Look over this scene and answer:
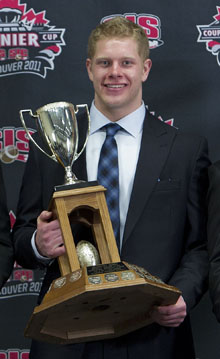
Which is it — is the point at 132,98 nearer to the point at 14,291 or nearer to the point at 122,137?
the point at 122,137

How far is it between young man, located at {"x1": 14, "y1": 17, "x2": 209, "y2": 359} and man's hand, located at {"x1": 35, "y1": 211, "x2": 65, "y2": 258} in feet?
0.15

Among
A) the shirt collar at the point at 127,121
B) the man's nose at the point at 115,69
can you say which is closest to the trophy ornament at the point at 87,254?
the shirt collar at the point at 127,121

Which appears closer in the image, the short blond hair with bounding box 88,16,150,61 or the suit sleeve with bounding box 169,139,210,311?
the suit sleeve with bounding box 169,139,210,311

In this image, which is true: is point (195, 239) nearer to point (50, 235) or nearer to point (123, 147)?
point (123, 147)

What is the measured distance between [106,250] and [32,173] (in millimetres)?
417

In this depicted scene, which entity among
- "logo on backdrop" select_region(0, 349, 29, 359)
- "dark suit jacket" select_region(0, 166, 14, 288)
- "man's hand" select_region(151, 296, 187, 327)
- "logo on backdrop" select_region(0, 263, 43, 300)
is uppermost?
"dark suit jacket" select_region(0, 166, 14, 288)

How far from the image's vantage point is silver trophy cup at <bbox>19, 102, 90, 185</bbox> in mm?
2080

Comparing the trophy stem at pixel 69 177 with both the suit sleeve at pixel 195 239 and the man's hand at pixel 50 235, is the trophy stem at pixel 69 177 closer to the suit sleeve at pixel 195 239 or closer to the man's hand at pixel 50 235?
the man's hand at pixel 50 235

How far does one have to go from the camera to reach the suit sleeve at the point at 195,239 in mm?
2090

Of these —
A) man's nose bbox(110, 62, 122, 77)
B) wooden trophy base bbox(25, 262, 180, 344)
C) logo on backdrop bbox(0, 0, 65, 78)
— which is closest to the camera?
wooden trophy base bbox(25, 262, 180, 344)

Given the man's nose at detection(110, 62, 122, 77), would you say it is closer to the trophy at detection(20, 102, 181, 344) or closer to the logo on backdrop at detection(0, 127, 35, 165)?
the trophy at detection(20, 102, 181, 344)

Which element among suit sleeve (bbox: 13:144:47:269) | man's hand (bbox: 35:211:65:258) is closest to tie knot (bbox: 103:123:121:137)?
suit sleeve (bbox: 13:144:47:269)

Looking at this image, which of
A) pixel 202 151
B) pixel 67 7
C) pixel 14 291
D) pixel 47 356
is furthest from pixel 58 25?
pixel 47 356

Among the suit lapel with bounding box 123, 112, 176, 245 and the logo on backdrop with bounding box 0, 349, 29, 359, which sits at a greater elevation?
the suit lapel with bounding box 123, 112, 176, 245
